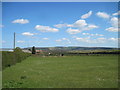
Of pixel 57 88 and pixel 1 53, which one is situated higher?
pixel 1 53

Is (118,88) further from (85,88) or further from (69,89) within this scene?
(69,89)

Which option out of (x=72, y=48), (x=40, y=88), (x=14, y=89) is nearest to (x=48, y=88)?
(x=40, y=88)

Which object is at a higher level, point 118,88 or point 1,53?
point 1,53

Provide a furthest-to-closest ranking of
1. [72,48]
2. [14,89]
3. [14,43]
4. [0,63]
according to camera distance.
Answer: [72,48]
[14,43]
[0,63]
[14,89]

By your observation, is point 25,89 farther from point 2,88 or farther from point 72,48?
point 72,48

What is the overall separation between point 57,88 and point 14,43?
38468 mm

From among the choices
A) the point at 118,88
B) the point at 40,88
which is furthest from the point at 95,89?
the point at 40,88

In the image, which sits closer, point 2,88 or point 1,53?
point 2,88

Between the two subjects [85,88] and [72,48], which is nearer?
[85,88]

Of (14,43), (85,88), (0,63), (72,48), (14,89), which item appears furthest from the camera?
(72,48)

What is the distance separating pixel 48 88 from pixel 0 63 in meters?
9.89

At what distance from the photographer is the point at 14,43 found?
4438 centimetres

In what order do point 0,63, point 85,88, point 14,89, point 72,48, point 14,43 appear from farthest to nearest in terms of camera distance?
point 72,48
point 14,43
point 0,63
point 85,88
point 14,89

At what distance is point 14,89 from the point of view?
7.37 meters
